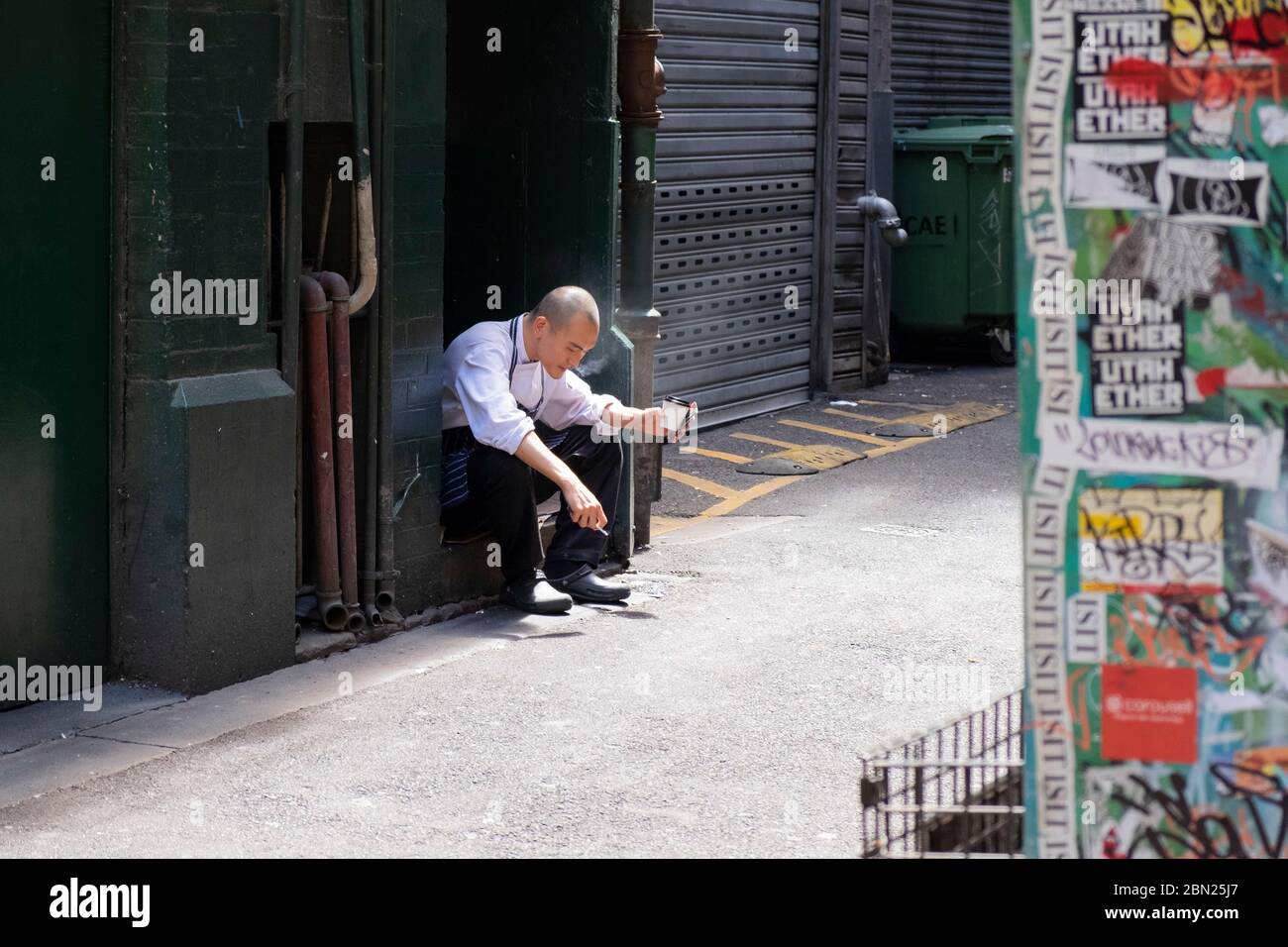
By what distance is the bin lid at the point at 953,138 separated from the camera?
1534cm

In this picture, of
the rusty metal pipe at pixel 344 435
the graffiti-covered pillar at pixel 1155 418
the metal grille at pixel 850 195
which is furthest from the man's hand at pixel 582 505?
the metal grille at pixel 850 195

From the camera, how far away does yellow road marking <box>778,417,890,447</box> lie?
40.7 feet

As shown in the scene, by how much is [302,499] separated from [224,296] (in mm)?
973

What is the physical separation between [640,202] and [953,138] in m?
7.11

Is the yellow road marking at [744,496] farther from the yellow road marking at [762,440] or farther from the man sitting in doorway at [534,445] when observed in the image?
the man sitting in doorway at [534,445]

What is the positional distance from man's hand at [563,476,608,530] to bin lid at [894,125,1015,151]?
875 cm

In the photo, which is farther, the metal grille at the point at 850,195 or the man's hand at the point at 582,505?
the metal grille at the point at 850,195

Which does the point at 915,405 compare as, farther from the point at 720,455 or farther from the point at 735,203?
the point at 720,455

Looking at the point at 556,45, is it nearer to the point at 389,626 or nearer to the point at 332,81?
the point at 332,81

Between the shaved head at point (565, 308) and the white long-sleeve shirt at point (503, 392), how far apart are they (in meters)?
0.20

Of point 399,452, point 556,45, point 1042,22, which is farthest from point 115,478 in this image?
point 1042,22

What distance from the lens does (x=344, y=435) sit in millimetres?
7043

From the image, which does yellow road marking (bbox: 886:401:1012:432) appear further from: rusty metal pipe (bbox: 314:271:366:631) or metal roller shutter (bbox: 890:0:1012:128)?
rusty metal pipe (bbox: 314:271:366:631)

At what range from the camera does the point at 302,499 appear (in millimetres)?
7059
